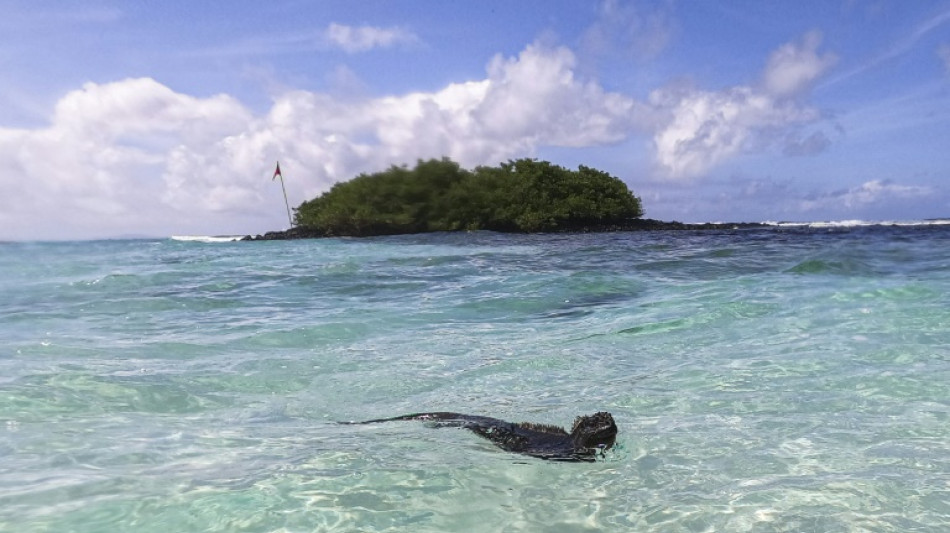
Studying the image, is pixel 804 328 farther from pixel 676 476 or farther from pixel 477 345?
pixel 676 476

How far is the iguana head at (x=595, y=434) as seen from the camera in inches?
165

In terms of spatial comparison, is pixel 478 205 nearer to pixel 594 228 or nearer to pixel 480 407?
pixel 594 228

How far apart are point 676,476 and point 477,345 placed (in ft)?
15.6

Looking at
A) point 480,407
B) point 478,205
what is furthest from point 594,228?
point 480,407

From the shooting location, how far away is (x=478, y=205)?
58688 millimetres

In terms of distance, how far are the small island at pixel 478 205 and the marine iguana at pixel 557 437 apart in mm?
51101

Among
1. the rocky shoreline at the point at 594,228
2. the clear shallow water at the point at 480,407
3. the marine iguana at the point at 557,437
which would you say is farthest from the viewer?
the rocky shoreline at the point at 594,228

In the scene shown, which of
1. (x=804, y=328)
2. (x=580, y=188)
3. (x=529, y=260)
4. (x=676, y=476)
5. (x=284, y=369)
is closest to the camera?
(x=676, y=476)

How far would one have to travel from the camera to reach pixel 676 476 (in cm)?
389

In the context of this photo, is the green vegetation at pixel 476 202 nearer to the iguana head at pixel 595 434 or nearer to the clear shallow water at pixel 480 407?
the clear shallow water at pixel 480 407

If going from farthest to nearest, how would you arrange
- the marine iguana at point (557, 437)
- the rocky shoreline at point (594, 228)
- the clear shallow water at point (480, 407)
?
1. the rocky shoreline at point (594, 228)
2. the marine iguana at point (557, 437)
3. the clear shallow water at point (480, 407)

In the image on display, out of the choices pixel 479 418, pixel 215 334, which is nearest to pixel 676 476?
pixel 479 418

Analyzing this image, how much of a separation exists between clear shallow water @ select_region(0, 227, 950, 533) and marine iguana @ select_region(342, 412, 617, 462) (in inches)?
4.9

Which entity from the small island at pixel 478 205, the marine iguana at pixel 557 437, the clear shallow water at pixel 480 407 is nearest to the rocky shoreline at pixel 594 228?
the small island at pixel 478 205
